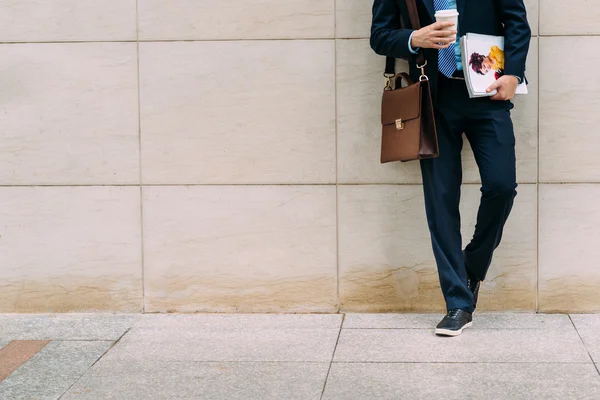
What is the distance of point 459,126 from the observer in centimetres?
509

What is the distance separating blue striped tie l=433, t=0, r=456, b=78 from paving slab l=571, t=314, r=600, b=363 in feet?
5.15

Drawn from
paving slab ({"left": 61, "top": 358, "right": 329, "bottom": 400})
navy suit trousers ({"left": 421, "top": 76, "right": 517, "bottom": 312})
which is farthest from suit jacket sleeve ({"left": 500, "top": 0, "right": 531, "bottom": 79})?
paving slab ({"left": 61, "top": 358, "right": 329, "bottom": 400})

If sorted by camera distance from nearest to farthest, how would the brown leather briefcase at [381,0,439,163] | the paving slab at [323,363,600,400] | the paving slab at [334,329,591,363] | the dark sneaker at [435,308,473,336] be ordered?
1. the paving slab at [323,363,600,400]
2. the paving slab at [334,329,591,363]
3. the brown leather briefcase at [381,0,439,163]
4. the dark sneaker at [435,308,473,336]

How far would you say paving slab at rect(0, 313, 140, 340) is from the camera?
530cm

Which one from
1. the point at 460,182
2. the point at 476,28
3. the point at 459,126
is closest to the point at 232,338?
the point at 460,182

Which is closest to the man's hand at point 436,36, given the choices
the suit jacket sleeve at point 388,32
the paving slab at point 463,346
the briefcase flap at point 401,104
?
the suit jacket sleeve at point 388,32

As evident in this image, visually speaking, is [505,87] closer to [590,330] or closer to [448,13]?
[448,13]

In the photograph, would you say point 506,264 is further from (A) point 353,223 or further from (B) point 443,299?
(A) point 353,223

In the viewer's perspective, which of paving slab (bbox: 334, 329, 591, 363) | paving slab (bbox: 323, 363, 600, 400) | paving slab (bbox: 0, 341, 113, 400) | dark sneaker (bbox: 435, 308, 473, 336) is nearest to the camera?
paving slab (bbox: 323, 363, 600, 400)

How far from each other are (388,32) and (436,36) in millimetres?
358

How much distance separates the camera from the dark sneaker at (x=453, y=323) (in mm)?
5043

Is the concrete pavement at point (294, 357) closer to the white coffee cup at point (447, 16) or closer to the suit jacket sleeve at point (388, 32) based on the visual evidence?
the suit jacket sleeve at point (388, 32)

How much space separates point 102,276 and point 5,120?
3.65ft

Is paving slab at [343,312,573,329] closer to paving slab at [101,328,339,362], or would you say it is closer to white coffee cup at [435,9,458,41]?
paving slab at [101,328,339,362]
